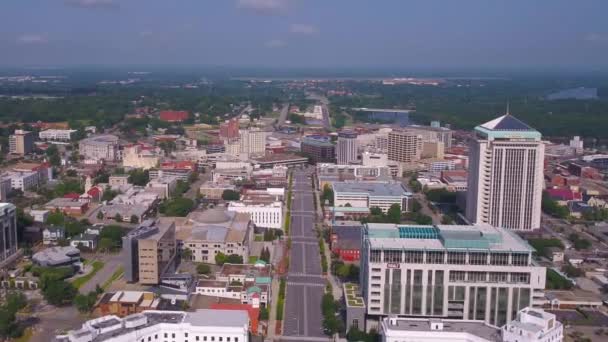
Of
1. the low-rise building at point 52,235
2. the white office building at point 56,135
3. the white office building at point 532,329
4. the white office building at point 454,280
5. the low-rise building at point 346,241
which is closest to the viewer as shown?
the white office building at point 532,329

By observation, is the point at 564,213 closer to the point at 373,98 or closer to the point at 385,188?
the point at 385,188

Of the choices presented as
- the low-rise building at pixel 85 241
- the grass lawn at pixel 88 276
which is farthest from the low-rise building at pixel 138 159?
the grass lawn at pixel 88 276

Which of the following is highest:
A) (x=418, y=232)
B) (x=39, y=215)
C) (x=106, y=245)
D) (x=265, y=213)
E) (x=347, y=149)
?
(x=418, y=232)

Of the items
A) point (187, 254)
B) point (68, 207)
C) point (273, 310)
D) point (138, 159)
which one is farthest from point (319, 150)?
point (273, 310)

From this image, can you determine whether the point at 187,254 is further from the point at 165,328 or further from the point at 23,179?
the point at 23,179

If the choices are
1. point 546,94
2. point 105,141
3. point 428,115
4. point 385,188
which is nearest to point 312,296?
point 385,188

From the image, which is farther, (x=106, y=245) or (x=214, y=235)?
(x=106, y=245)

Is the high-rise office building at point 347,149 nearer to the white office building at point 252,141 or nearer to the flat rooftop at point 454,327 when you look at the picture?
the white office building at point 252,141
